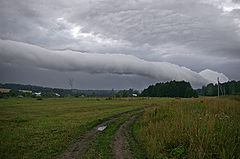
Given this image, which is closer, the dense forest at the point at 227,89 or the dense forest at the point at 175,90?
the dense forest at the point at 227,89

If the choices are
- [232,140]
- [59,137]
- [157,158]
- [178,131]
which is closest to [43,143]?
[59,137]

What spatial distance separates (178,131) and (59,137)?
314 inches

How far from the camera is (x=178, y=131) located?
867cm

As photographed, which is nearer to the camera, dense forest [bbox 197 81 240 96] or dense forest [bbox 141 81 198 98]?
dense forest [bbox 197 81 240 96]

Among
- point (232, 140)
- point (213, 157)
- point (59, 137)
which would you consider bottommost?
point (59, 137)

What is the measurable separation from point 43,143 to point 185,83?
137328 mm

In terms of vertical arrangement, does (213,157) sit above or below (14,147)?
above

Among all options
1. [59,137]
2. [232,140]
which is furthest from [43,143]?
[232,140]

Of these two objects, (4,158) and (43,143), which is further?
(43,143)

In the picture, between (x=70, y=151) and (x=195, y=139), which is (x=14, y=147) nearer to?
(x=70, y=151)

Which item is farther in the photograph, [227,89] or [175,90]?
[227,89]

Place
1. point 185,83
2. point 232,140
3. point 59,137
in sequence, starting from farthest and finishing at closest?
point 185,83, point 59,137, point 232,140

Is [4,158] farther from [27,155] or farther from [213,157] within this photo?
[213,157]

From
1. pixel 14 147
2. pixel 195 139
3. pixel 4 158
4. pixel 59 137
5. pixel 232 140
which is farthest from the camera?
pixel 59 137
